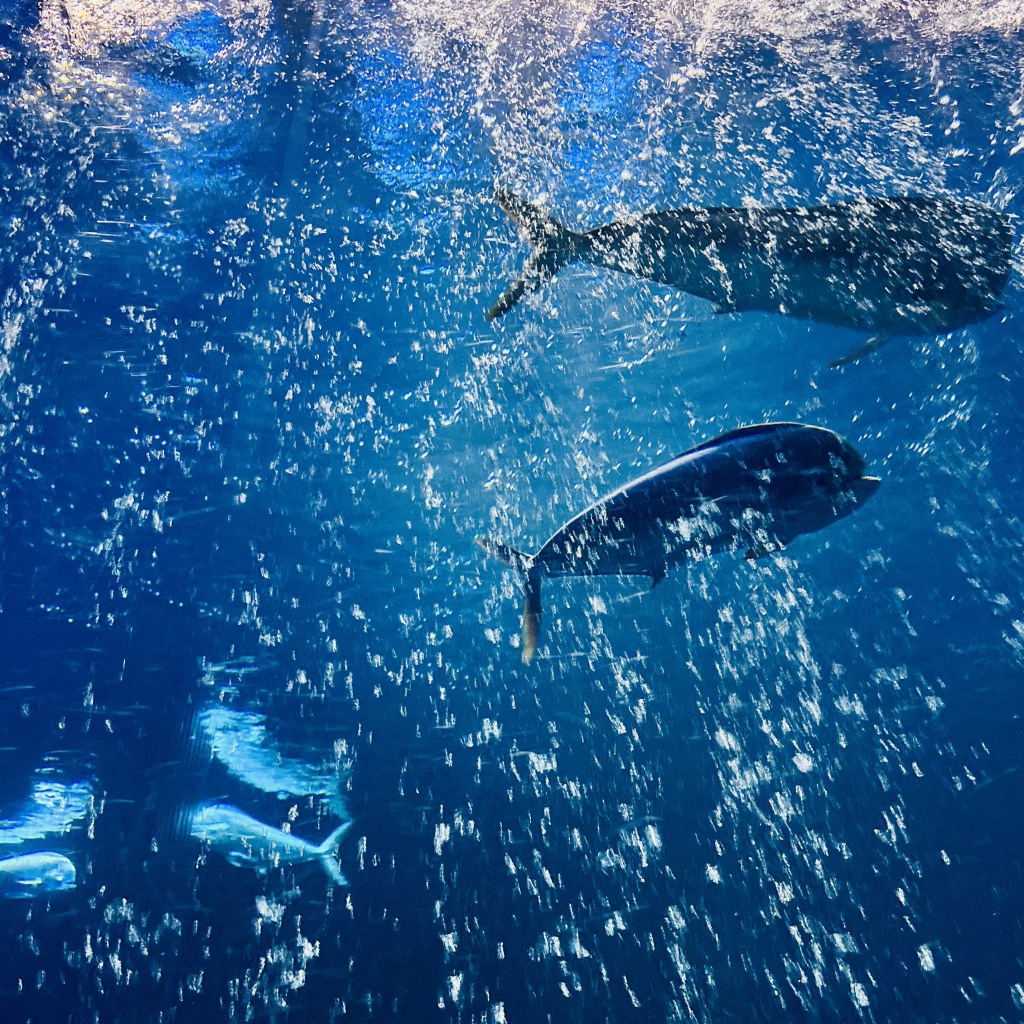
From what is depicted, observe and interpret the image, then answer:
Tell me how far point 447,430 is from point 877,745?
74.8 feet

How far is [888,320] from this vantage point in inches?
168

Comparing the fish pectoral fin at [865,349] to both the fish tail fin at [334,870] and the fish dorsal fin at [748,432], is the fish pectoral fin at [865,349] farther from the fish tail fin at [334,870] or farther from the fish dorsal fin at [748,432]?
the fish tail fin at [334,870]

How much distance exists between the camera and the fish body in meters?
3.63

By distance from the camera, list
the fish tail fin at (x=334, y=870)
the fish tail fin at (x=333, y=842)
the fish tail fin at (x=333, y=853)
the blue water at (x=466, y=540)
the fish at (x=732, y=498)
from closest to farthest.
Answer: the fish at (x=732, y=498), the blue water at (x=466, y=540), the fish tail fin at (x=334, y=870), the fish tail fin at (x=333, y=853), the fish tail fin at (x=333, y=842)

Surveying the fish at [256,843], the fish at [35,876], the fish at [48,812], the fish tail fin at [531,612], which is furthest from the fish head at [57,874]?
the fish tail fin at [531,612]

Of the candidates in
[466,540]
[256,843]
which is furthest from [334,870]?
[466,540]

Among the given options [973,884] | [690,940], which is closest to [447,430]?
[690,940]

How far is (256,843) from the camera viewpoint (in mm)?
16391

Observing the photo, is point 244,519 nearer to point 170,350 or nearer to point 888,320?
point 170,350

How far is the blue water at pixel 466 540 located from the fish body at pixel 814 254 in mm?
6083

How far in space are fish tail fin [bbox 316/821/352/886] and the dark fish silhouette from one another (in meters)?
16.7

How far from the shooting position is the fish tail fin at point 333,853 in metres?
15.5

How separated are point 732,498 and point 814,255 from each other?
73.2 inches

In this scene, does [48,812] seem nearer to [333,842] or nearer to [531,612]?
[333,842]
